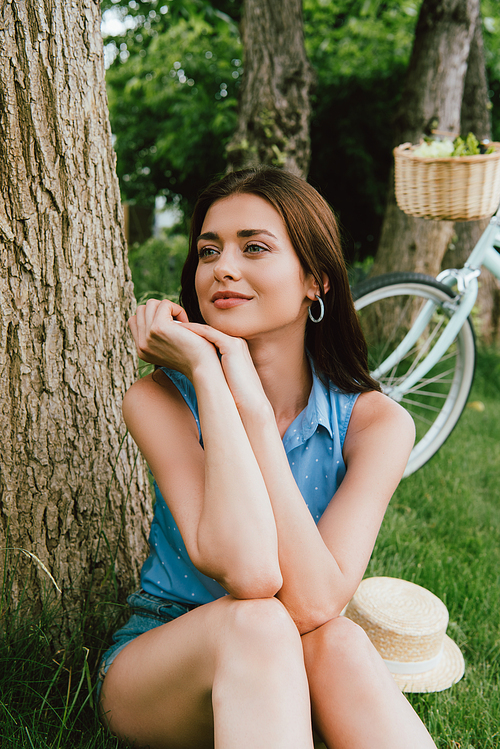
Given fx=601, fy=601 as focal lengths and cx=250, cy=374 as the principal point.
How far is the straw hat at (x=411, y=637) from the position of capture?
192cm

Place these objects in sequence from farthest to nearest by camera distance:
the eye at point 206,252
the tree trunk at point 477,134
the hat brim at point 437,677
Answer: the tree trunk at point 477,134 < the hat brim at point 437,677 < the eye at point 206,252

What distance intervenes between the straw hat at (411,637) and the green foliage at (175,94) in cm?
471

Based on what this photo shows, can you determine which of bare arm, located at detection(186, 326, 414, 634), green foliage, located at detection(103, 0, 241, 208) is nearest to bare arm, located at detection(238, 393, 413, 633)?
bare arm, located at detection(186, 326, 414, 634)

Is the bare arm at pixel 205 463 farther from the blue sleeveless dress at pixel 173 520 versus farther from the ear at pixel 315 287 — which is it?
the ear at pixel 315 287

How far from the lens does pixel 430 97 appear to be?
4602mm

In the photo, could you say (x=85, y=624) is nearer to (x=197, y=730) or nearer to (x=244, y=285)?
(x=197, y=730)

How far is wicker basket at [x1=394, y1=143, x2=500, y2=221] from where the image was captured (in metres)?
2.61

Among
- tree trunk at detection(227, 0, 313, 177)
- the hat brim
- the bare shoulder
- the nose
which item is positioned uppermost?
tree trunk at detection(227, 0, 313, 177)

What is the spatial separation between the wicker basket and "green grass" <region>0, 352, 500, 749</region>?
1418 mm

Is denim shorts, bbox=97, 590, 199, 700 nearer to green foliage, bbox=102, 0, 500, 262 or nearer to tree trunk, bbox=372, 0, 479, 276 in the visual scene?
tree trunk, bbox=372, 0, 479, 276

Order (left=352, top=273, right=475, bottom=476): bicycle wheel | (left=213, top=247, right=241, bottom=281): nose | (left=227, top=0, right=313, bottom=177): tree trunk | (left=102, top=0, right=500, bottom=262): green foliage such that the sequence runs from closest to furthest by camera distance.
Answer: (left=213, top=247, right=241, bottom=281): nose, (left=352, top=273, right=475, bottom=476): bicycle wheel, (left=227, top=0, right=313, bottom=177): tree trunk, (left=102, top=0, right=500, bottom=262): green foliage

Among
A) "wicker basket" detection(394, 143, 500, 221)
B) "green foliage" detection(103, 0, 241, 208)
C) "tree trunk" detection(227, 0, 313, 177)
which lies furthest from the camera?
"green foliage" detection(103, 0, 241, 208)

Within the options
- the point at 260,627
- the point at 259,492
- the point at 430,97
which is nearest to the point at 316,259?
the point at 259,492

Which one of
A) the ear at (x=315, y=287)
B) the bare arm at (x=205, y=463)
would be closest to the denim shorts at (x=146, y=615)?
the bare arm at (x=205, y=463)
